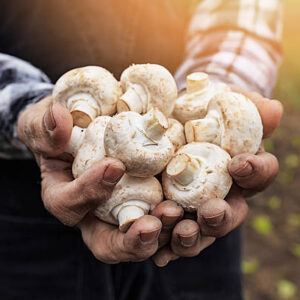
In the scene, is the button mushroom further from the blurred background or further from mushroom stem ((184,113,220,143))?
the blurred background

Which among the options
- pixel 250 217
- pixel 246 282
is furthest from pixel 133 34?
pixel 250 217

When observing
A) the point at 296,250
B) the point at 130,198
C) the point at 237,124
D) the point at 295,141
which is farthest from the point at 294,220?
the point at 130,198

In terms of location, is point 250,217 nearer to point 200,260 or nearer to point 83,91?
point 200,260

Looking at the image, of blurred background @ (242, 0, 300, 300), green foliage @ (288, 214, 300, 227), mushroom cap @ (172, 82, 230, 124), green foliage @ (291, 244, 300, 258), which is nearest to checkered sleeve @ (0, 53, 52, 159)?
mushroom cap @ (172, 82, 230, 124)

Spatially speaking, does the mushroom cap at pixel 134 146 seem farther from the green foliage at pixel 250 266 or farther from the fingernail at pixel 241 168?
the green foliage at pixel 250 266

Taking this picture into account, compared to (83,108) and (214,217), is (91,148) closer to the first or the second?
(83,108)
